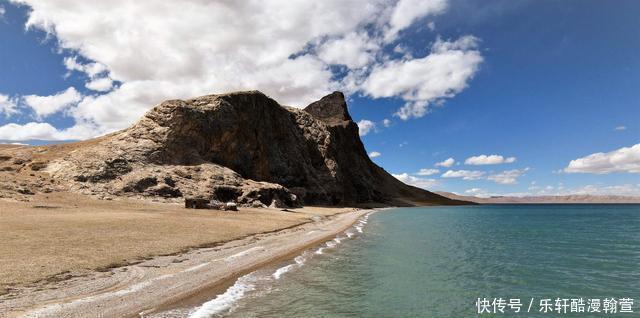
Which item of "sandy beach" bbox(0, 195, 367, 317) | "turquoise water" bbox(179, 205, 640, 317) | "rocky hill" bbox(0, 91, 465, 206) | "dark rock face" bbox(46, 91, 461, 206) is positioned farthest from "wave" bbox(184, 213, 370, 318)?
"dark rock face" bbox(46, 91, 461, 206)

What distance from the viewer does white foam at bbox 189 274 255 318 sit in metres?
12.0

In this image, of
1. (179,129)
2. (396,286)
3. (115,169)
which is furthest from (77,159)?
(396,286)

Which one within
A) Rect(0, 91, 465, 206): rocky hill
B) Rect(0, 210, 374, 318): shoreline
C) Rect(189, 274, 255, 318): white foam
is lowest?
Rect(189, 274, 255, 318): white foam

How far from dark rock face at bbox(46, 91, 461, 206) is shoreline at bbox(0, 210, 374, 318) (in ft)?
136

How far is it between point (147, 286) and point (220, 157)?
68694 millimetres

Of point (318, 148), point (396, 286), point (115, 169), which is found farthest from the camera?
point (318, 148)

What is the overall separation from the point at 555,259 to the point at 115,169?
5859 centimetres

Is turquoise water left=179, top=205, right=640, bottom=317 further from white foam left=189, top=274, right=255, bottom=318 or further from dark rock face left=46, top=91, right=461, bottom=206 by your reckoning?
dark rock face left=46, top=91, right=461, bottom=206

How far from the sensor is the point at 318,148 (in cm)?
11681

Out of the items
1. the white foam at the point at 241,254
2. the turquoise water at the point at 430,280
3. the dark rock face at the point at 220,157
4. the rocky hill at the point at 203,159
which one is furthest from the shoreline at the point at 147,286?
the dark rock face at the point at 220,157

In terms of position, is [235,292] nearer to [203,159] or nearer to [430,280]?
[430,280]

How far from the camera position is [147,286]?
13.6 meters

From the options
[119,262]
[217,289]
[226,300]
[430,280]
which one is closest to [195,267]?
[217,289]

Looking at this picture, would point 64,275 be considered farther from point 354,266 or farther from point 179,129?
point 179,129
